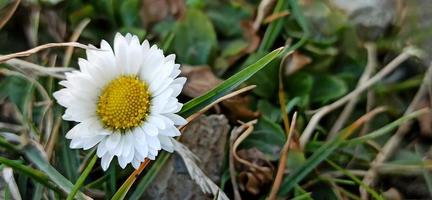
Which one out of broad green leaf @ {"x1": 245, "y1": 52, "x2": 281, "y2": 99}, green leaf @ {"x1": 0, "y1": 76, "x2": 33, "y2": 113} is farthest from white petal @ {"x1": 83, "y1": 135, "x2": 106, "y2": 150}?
broad green leaf @ {"x1": 245, "y1": 52, "x2": 281, "y2": 99}

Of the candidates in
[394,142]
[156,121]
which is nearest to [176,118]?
[156,121]

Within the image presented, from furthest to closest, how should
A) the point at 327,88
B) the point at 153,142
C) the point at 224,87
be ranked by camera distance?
the point at 327,88 → the point at 224,87 → the point at 153,142

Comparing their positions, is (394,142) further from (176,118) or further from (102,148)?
(102,148)

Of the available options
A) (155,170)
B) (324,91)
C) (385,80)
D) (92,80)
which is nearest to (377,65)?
→ (385,80)

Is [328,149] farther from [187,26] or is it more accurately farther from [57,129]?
[57,129]

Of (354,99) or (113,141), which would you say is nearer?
(113,141)

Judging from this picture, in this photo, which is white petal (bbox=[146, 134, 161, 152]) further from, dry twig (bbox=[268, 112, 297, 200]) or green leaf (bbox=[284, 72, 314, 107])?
green leaf (bbox=[284, 72, 314, 107])
